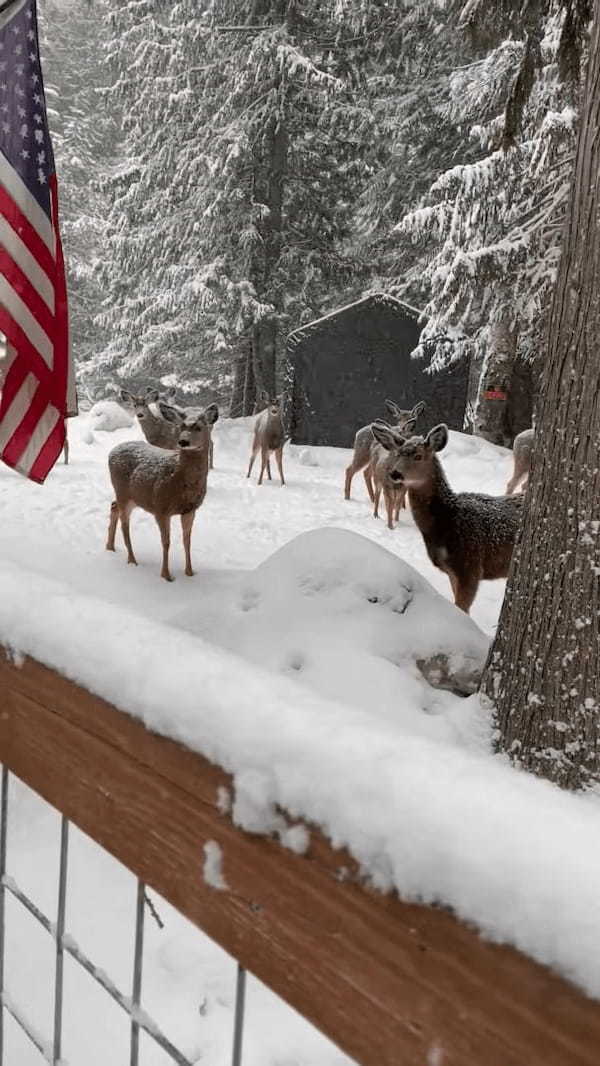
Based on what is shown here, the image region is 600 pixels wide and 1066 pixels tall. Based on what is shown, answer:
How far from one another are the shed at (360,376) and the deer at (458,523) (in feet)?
41.9

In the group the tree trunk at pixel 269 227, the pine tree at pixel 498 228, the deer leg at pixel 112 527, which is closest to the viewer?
the deer leg at pixel 112 527

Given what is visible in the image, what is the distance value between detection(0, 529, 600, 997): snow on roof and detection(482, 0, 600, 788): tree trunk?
2685mm

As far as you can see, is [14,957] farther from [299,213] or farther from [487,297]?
[299,213]

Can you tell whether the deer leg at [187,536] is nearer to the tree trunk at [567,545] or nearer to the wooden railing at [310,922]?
the tree trunk at [567,545]

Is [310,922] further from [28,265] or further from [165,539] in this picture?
[165,539]

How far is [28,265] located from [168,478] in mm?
3981

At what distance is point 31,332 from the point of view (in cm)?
440

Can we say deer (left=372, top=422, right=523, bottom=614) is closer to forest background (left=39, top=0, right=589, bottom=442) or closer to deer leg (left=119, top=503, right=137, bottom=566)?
deer leg (left=119, top=503, right=137, bottom=566)

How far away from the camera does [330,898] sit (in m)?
0.75

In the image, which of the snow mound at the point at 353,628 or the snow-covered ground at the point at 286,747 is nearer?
the snow-covered ground at the point at 286,747

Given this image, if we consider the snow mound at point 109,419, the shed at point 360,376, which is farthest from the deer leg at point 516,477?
the snow mound at point 109,419

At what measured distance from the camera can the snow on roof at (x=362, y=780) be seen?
59 cm

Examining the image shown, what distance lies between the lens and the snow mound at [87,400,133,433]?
1938 centimetres

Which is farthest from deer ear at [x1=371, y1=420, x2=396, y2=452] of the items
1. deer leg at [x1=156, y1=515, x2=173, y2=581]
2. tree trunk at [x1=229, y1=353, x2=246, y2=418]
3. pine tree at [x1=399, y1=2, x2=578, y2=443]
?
tree trunk at [x1=229, y1=353, x2=246, y2=418]
